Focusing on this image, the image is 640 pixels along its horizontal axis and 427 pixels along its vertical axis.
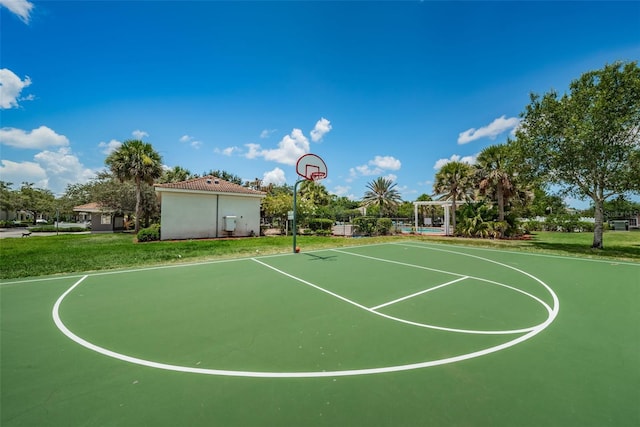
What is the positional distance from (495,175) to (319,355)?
21577 millimetres

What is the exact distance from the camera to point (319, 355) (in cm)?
325

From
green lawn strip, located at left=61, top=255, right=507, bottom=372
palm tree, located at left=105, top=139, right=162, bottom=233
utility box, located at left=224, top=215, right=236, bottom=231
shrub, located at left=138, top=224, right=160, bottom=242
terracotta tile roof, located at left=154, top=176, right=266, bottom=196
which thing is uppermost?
palm tree, located at left=105, top=139, right=162, bottom=233

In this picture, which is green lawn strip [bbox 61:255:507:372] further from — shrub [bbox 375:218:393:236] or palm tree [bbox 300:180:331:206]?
palm tree [bbox 300:180:331:206]

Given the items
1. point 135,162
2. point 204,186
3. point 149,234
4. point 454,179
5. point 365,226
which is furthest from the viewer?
point 365,226

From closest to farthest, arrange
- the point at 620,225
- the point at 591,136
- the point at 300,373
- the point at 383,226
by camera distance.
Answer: the point at 300,373 < the point at 591,136 < the point at 383,226 < the point at 620,225

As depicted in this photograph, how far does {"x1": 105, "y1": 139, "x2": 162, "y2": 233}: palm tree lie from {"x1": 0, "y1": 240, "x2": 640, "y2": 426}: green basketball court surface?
17315mm

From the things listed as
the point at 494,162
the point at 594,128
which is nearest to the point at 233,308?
the point at 594,128

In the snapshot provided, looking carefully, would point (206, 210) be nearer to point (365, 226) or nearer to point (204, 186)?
point (204, 186)

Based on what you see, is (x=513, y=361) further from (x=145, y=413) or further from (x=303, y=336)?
(x=145, y=413)

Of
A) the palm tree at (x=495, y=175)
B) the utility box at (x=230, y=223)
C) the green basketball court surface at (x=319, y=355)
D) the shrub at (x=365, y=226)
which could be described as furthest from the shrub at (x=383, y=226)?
the green basketball court surface at (x=319, y=355)

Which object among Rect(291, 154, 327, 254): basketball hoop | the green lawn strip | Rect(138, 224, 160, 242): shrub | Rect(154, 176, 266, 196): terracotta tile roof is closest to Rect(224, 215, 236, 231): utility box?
Rect(154, 176, 266, 196): terracotta tile roof

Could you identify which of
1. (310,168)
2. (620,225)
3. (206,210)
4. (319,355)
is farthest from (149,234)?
(620,225)

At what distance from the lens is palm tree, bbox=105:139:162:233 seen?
20641mm

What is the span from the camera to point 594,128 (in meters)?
11.9
